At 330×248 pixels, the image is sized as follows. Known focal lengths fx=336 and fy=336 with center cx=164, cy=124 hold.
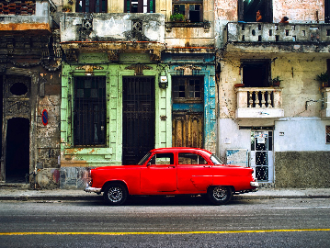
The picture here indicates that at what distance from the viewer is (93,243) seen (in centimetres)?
578

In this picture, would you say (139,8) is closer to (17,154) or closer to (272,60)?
(272,60)

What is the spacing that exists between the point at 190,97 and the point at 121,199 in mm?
6090

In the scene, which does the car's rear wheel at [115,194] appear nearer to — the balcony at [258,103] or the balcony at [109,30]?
the balcony at [109,30]

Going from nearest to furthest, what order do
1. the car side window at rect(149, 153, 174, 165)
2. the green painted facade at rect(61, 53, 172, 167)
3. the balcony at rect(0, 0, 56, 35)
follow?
the car side window at rect(149, 153, 174, 165) → the balcony at rect(0, 0, 56, 35) → the green painted facade at rect(61, 53, 172, 167)

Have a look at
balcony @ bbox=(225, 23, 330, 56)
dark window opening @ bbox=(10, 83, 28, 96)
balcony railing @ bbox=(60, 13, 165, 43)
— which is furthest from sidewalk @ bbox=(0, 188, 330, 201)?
balcony railing @ bbox=(60, 13, 165, 43)

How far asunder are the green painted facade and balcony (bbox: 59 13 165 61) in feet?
2.29

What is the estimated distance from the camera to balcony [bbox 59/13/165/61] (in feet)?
43.6

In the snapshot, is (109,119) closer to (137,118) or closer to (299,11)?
(137,118)

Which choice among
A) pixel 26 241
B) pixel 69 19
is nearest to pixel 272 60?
pixel 69 19

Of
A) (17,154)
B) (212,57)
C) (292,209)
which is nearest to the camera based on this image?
(292,209)

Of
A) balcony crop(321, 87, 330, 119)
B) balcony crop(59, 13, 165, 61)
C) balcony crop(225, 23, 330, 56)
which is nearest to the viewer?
balcony crop(59, 13, 165, 61)

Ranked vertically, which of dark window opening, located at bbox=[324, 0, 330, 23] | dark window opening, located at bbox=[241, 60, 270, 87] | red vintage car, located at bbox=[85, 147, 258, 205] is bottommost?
red vintage car, located at bbox=[85, 147, 258, 205]

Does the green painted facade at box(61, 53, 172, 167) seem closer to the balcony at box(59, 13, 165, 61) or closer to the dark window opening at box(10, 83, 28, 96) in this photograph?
the balcony at box(59, 13, 165, 61)

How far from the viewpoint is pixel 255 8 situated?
16344 millimetres
